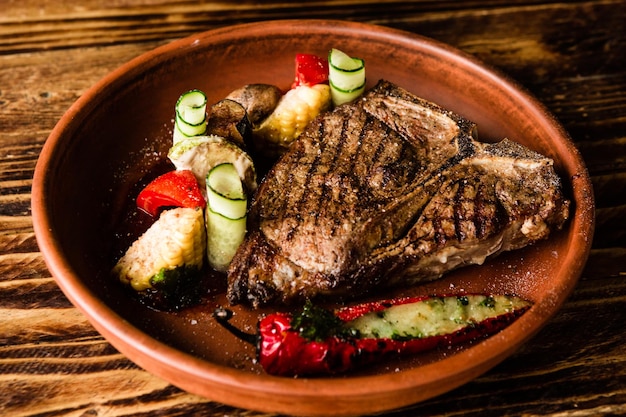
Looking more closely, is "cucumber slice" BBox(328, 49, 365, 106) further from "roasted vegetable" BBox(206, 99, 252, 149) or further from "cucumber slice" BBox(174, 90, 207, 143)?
"cucumber slice" BBox(174, 90, 207, 143)

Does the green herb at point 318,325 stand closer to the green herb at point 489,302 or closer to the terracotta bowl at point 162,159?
the terracotta bowl at point 162,159

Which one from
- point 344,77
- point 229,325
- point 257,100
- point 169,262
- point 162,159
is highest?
point 344,77

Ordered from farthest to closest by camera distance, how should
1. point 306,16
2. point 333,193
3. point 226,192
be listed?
point 306,16, point 333,193, point 226,192

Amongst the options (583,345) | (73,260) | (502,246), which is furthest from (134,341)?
(583,345)

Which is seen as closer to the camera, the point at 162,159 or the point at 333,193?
the point at 333,193

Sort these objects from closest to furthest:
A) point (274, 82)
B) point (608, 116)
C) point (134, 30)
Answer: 1. point (274, 82)
2. point (608, 116)
3. point (134, 30)

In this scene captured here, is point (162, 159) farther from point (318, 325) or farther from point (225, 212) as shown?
point (318, 325)

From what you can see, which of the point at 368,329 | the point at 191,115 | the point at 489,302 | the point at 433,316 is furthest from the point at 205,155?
the point at 489,302

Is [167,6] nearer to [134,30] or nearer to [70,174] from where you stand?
[134,30]
